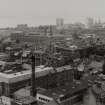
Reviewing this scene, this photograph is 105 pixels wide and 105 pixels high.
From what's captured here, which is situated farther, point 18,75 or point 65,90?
point 18,75

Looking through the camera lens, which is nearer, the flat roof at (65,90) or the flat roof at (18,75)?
the flat roof at (65,90)

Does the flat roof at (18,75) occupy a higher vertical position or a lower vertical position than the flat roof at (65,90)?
higher

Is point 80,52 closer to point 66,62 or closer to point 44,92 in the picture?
point 66,62

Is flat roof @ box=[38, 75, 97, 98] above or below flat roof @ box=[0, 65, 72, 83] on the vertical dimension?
below

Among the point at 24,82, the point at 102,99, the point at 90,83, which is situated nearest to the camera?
the point at 102,99

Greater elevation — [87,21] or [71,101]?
[87,21]

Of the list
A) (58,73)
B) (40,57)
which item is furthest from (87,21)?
(58,73)

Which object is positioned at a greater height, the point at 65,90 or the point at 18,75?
the point at 18,75

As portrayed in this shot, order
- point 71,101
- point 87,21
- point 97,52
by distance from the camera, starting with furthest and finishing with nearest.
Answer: point 87,21 < point 97,52 < point 71,101

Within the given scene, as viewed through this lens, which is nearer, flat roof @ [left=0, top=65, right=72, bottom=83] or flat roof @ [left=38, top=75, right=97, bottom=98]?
flat roof @ [left=38, top=75, right=97, bottom=98]

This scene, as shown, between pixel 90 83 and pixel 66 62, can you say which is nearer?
pixel 90 83
